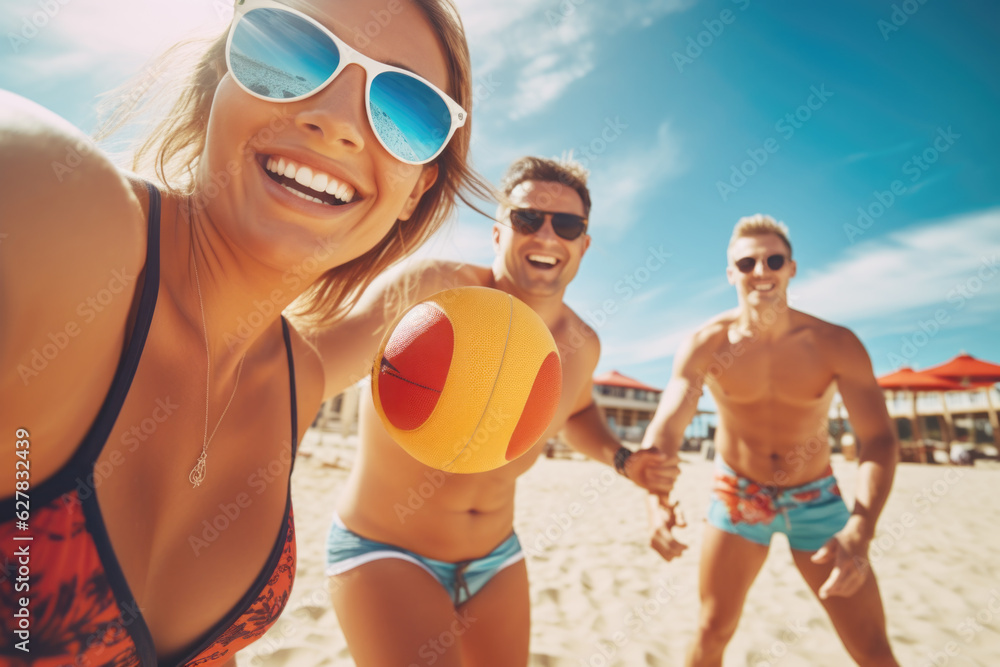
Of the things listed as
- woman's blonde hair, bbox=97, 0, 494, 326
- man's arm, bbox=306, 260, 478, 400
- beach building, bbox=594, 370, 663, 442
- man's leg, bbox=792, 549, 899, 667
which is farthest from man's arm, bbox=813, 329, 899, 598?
beach building, bbox=594, 370, 663, 442

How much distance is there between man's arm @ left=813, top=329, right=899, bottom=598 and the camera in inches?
105

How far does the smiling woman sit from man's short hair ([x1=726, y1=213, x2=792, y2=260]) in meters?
3.55

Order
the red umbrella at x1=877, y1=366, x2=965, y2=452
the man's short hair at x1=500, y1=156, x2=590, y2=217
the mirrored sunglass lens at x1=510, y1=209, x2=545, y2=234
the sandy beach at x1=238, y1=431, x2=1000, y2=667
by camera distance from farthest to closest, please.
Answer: the red umbrella at x1=877, y1=366, x2=965, y2=452 < the sandy beach at x1=238, y1=431, x2=1000, y2=667 < the man's short hair at x1=500, y1=156, x2=590, y2=217 < the mirrored sunglass lens at x1=510, y1=209, x2=545, y2=234

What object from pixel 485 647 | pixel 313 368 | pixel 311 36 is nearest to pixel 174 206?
pixel 311 36

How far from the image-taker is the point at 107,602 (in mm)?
1018

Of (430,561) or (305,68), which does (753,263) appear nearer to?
(430,561)

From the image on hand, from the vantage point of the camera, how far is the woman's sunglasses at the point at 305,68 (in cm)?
123

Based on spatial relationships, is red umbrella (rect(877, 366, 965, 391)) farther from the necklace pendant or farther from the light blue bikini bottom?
the necklace pendant

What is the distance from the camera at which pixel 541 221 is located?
9.54ft

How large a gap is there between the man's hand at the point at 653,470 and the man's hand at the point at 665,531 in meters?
0.11

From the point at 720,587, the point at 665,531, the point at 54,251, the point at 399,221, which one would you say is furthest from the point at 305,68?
the point at 720,587

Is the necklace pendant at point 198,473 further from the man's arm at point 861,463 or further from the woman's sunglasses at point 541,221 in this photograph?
the man's arm at point 861,463

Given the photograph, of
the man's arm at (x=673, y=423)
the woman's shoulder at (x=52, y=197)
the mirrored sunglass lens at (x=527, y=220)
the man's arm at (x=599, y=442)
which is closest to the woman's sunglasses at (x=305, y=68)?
the woman's shoulder at (x=52, y=197)

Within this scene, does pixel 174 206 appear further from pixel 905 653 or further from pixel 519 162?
pixel 905 653
